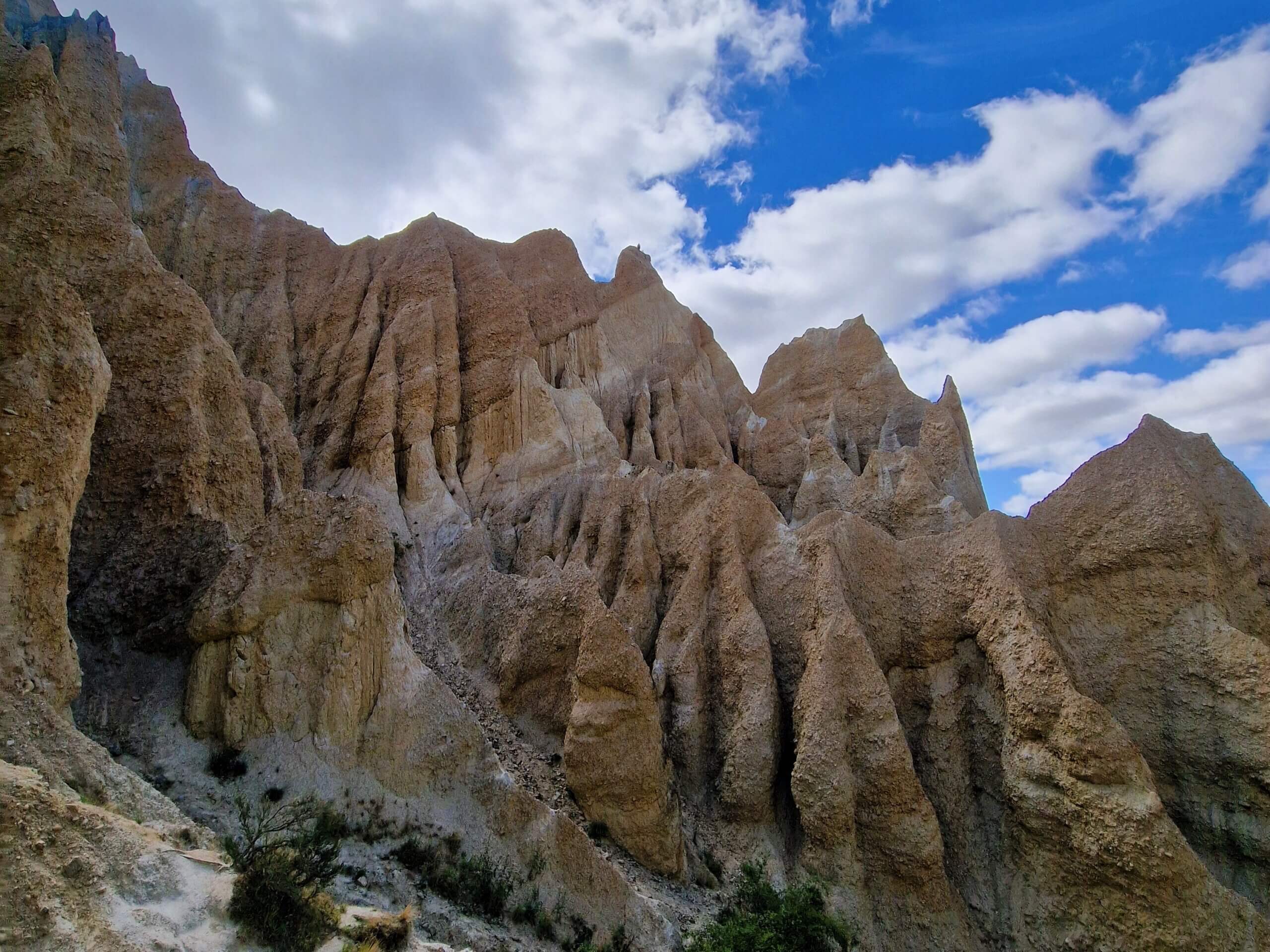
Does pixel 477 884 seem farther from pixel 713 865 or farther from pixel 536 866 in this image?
pixel 713 865

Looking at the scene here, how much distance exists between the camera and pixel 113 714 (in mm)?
14219

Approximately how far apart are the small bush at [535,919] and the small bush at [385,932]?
4.08 m

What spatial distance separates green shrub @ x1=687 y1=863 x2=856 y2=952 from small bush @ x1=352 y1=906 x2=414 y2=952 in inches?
233

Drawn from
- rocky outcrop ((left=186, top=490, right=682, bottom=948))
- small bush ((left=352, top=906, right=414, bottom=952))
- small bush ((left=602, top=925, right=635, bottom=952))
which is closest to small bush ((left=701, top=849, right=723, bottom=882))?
rocky outcrop ((left=186, top=490, right=682, bottom=948))

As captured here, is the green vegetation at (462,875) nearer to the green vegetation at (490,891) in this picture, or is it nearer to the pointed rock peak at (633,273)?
the green vegetation at (490,891)

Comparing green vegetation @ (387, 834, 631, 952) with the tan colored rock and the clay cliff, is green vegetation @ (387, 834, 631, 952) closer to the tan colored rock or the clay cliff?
the clay cliff

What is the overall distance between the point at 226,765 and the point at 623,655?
8.46 meters

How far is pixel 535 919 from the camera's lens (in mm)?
14320

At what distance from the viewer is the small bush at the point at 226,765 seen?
14.1 m

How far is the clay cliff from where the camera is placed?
13711mm

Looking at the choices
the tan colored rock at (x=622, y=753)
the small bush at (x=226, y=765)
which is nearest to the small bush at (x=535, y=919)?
the tan colored rock at (x=622, y=753)

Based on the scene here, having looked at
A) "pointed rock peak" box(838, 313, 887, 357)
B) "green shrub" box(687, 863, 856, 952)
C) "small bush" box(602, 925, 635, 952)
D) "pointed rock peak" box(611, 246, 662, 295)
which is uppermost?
"pointed rock peak" box(611, 246, 662, 295)

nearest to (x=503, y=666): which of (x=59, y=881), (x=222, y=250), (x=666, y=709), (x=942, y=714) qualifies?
(x=666, y=709)

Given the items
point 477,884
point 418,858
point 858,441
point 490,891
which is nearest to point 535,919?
point 490,891
